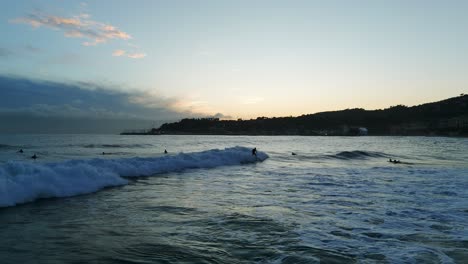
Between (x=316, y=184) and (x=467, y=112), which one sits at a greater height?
(x=467, y=112)

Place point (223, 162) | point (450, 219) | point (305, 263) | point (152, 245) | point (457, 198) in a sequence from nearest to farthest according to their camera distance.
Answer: point (305, 263)
point (152, 245)
point (450, 219)
point (457, 198)
point (223, 162)

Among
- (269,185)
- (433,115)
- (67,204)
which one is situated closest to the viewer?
(67,204)

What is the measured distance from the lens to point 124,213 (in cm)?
1041

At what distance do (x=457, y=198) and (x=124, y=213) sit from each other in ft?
39.7

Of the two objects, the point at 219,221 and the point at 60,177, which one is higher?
Result: the point at 60,177

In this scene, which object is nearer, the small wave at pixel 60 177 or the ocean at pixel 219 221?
the ocean at pixel 219 221

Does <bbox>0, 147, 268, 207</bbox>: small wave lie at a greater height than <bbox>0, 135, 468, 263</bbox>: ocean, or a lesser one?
greater

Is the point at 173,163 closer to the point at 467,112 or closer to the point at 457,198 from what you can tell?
the point at 457,198

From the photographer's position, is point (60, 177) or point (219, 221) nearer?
point (219, 221)

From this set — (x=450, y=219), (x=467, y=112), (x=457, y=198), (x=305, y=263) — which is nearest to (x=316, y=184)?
(x=457, y=198)

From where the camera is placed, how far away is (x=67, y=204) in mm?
11719

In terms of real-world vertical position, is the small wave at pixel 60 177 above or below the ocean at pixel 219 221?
above

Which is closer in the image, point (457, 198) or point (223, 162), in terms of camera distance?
point (457, 198)

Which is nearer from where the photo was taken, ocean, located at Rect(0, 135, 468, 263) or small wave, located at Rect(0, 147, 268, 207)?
ocean, located at Rect(0, 135, 468, 263)
